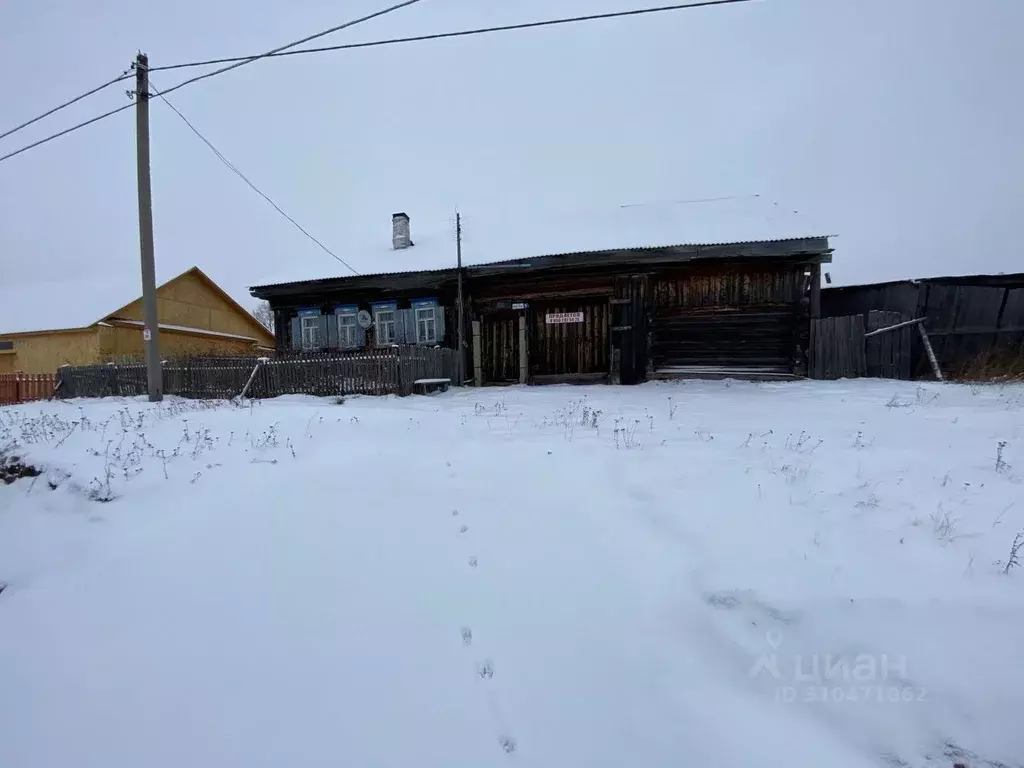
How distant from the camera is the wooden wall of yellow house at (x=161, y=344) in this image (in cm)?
2006

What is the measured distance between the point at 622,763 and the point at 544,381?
11.4 meters

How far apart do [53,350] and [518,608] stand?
2647 cm

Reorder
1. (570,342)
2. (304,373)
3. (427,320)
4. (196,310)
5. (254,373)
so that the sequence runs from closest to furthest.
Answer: (304,373) < (254,373) < (570,342) < (427,320) < (196,310)

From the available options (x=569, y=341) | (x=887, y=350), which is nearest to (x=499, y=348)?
(x=569, y=341)

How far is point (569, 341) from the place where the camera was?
13117mm

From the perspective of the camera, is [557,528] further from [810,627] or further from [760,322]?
[760,322]

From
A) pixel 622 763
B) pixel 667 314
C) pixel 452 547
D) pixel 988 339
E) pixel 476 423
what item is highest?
pixel 667 314

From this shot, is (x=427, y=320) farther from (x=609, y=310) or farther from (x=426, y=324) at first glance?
(x=609, y=310)

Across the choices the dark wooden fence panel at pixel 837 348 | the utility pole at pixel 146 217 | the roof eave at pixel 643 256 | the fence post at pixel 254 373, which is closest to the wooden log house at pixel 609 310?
the roof eave at pixel 643 256

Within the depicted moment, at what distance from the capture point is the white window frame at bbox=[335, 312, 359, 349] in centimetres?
1466

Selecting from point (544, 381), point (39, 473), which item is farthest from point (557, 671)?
point (544, 381)

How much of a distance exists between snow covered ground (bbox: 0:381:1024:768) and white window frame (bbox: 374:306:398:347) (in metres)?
9.63

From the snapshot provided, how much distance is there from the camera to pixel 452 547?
3.25 meters

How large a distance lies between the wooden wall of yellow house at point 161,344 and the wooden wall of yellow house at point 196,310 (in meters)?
0.64
